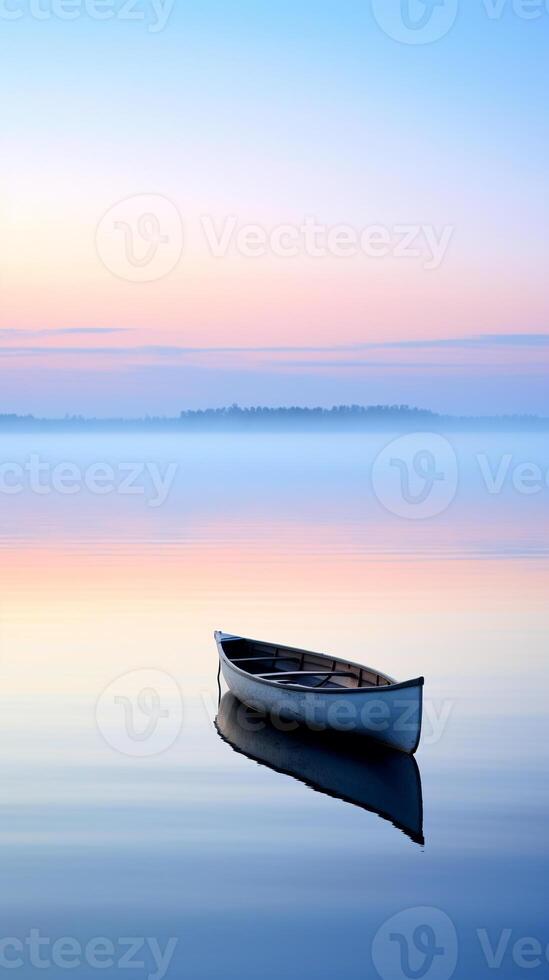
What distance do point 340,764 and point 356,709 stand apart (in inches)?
37.7

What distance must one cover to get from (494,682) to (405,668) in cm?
222

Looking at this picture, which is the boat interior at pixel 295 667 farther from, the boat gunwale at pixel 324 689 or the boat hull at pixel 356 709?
the boat hull at pixel 356 709

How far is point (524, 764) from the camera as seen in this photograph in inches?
850

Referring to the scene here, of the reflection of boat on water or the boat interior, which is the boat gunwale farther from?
the reflection of boat on water

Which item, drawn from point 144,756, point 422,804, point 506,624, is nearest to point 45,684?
point 144,756

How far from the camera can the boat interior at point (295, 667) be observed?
25234 millimetres

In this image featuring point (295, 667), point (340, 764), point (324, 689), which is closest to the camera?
point (340, 764)

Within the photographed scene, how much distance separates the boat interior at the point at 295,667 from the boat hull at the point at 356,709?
1.48 ft

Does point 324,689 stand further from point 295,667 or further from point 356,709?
point 295,667

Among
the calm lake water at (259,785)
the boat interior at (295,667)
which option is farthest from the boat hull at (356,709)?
the calm lake water at (259,785)

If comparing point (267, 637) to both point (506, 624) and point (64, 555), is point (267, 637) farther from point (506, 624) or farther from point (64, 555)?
point (64, 555)

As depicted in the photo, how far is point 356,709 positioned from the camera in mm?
22172

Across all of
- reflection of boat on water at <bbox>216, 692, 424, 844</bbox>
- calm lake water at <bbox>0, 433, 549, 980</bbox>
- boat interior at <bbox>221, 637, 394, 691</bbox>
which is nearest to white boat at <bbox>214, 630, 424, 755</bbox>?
boat interior at <bbox>221, 637, 394, 691</bbox>

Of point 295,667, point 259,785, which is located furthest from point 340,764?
point 295,667
